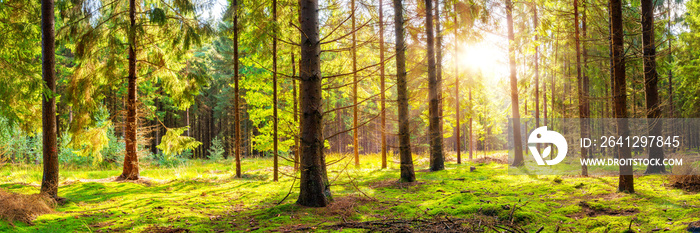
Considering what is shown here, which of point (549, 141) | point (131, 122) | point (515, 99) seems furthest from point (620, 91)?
point (131, 122)

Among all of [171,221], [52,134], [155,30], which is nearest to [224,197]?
[171,221]

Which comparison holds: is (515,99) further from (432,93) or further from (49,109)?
(49,109)

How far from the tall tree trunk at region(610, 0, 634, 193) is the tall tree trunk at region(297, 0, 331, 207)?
19.3ft

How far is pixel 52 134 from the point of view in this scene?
784 cm

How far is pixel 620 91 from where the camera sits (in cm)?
725

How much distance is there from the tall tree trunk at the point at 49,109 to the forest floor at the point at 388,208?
0.66 metres

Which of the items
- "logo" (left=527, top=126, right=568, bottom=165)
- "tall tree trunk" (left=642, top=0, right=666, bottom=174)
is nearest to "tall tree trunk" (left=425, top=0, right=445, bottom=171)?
"logo" (left=527, top=126, right=568, bottom=165)

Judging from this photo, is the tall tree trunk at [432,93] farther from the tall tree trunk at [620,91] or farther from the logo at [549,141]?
the tall tree trunk at [620,91]

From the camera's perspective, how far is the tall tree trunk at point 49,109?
25.6ft

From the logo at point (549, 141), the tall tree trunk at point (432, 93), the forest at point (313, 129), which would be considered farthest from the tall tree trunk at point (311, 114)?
the logo at point (549, 141)

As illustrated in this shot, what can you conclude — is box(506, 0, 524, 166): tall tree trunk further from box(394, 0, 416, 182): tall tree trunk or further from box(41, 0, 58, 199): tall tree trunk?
box(41, 0, 58, 199): tall tree trunk

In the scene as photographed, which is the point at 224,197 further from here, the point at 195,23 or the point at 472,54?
the point at 472,54

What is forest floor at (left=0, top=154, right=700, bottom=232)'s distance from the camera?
496 cm

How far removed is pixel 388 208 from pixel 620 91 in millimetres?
5319
